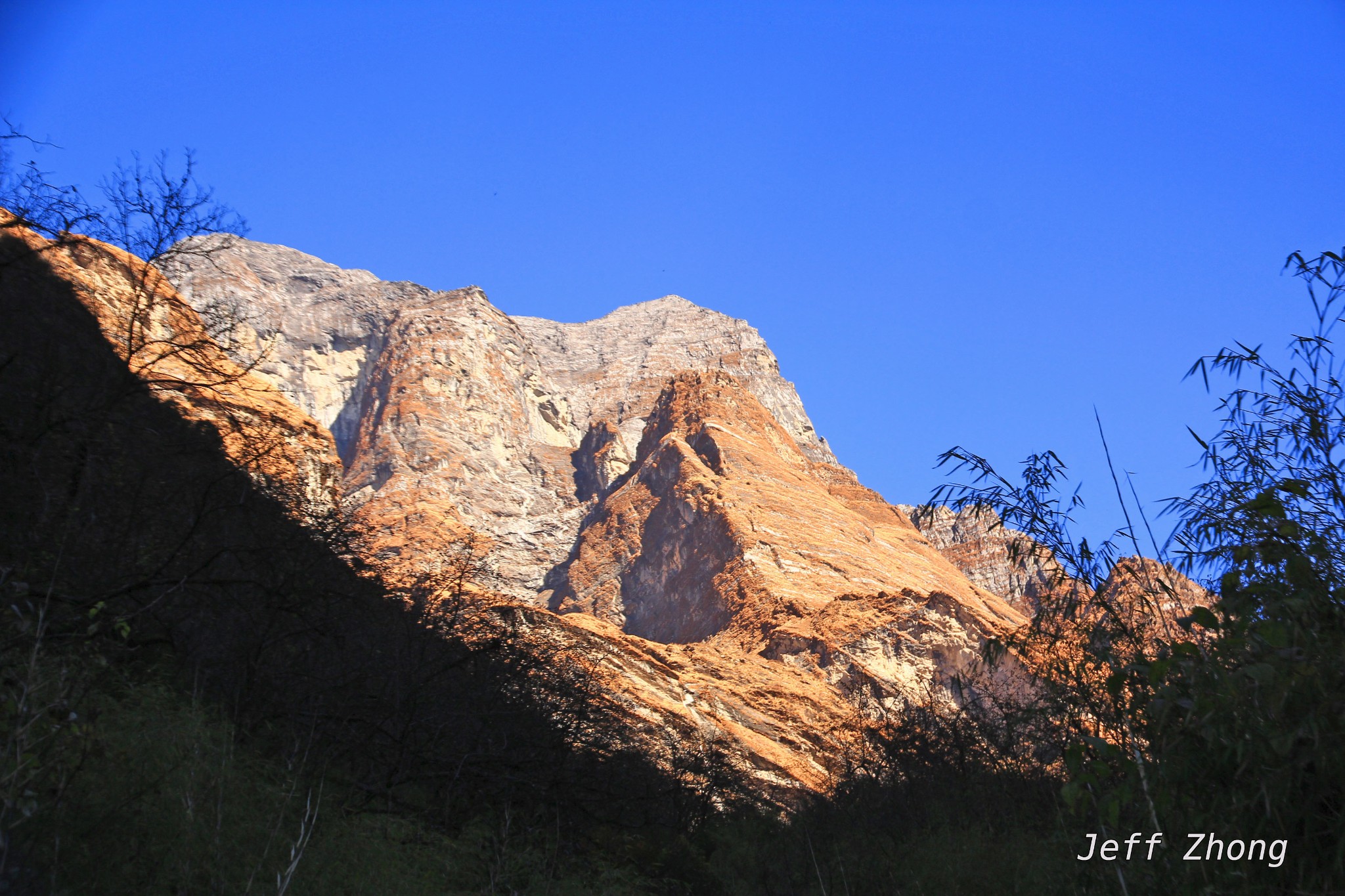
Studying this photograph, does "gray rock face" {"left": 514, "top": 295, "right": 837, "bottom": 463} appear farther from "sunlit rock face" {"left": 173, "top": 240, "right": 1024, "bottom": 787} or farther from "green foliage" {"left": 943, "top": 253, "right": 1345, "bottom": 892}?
"green foliage" {"left": 943, "top": 253, "right": 1345, "bottom": 892}

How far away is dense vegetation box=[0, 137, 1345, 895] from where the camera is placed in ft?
13.4

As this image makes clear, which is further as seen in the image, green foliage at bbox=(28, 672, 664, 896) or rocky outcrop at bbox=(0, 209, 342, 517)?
rocky outcrop at bbox=(0, 209, 342, 517)

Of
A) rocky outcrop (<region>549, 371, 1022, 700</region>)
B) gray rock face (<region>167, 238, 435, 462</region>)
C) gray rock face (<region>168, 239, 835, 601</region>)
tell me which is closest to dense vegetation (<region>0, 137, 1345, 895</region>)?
rocky outcrop (<region>549, 371, 1022, 700</region>)

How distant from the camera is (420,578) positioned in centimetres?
1859

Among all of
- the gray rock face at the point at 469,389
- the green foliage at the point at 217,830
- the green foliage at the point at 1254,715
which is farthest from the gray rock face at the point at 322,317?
the green foliage at the point at 1254,715

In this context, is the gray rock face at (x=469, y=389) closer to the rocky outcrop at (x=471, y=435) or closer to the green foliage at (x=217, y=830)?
the rocky outcrop at (x=471, y=435)

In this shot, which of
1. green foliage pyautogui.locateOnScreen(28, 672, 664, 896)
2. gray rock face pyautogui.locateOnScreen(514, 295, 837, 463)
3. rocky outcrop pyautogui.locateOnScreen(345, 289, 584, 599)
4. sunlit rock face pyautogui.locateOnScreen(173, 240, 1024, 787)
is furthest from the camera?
gray rock face pyautogui.locateOnScreen(514, 295, 837, 463)

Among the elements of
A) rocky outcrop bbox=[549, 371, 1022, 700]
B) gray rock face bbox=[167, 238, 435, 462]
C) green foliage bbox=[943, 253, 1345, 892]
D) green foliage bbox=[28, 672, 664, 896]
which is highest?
gray rock face bbox=[167, 238, 435, 462]

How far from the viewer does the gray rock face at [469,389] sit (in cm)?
10762

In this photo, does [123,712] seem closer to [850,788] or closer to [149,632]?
[149,632]

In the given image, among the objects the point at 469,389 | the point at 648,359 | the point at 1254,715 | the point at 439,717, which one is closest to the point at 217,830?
the point at 1254,715

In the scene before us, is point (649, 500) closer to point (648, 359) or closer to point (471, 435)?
point (471, 435)

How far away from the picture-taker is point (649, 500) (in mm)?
95875

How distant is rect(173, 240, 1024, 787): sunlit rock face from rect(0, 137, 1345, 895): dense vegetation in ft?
8.67
